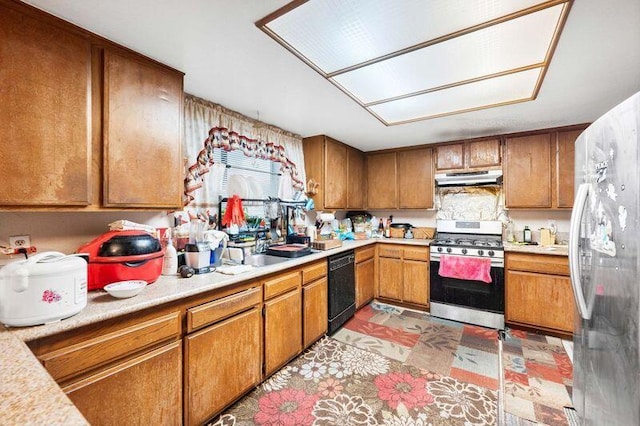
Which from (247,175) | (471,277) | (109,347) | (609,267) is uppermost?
(247,175)

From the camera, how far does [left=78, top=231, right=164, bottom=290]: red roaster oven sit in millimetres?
1420

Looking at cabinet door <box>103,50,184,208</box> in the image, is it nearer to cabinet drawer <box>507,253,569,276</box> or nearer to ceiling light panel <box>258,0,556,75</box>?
ceiling light panel <box>258,0,556,75</box>

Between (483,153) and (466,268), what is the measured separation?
147 centimetres

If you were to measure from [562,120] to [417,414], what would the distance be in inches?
122

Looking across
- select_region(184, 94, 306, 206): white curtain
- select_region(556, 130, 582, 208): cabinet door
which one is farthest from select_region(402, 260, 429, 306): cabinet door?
select_region(184, 94, 306, 206): white curtain

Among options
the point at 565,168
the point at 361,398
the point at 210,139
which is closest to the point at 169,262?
the point at 210,139

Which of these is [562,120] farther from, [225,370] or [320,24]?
[225,370]

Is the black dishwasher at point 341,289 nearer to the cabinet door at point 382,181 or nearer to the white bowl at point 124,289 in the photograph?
the cabinet door at point 382,181

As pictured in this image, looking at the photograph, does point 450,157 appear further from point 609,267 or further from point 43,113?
point 43,113

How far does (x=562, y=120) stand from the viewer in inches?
108

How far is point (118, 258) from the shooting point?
4.70 feet

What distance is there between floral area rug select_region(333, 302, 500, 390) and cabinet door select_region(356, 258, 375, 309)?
0.53 ft

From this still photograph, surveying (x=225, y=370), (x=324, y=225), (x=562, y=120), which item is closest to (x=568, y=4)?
(x=562, y=120)

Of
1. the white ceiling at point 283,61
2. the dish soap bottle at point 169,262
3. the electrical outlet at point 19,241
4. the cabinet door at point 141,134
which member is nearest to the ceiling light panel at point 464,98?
the white ceiling at point 283,61
